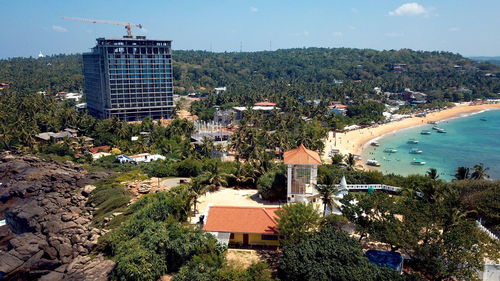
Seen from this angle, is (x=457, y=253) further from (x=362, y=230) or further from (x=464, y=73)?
(x=464, y=73)

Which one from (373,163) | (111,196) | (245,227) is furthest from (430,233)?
(373,163)

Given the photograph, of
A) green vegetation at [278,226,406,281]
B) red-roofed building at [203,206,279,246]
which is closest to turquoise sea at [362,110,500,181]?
red-roofed building at [203,206,279,246]

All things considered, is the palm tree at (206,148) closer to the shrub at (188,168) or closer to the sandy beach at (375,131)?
the shrub at (188,168)

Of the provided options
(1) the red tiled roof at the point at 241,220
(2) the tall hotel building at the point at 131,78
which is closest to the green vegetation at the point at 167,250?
(1) the red tiled roof at the point at 241,220

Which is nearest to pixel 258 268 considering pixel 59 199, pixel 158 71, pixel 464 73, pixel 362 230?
pixel 362 230

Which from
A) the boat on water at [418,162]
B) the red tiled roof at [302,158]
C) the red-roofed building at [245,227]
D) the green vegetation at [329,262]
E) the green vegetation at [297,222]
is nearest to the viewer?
the green vegetation at [329,262]

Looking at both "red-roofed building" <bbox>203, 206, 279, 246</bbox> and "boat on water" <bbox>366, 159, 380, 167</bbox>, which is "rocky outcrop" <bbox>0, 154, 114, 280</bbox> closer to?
"red-roofed building" <bbox>203, 206, 279, 246</bbox>

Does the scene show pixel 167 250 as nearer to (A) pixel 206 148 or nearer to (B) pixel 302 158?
(B) pixel 302 158
